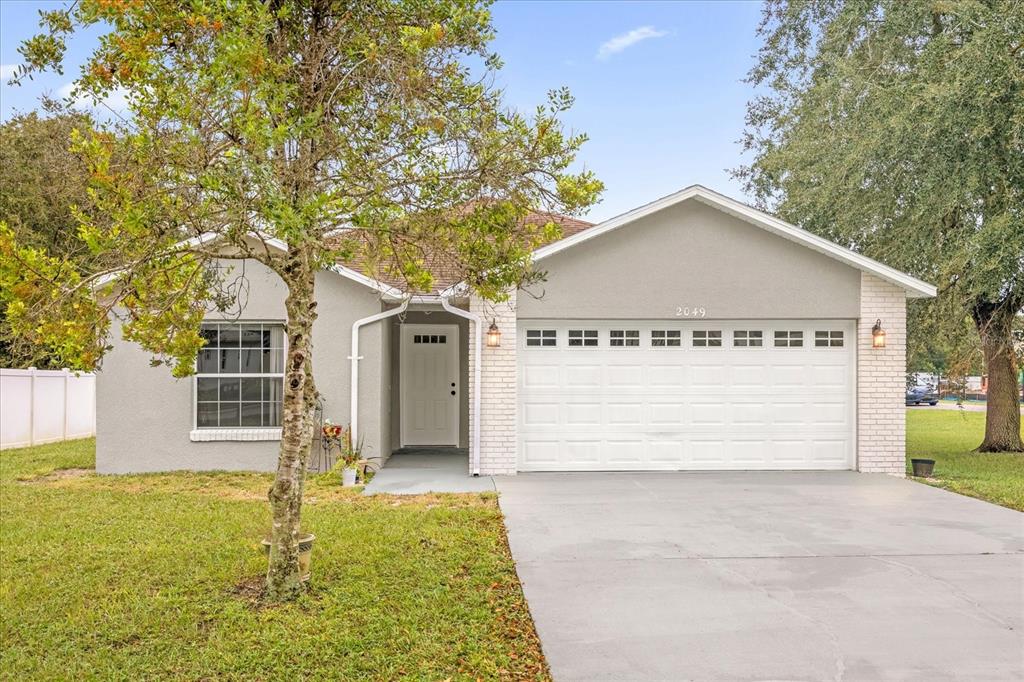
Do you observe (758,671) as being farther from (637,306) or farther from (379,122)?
(637,306)

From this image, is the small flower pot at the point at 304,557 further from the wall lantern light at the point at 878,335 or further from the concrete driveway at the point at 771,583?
the wall lantern light at the point at 878,335

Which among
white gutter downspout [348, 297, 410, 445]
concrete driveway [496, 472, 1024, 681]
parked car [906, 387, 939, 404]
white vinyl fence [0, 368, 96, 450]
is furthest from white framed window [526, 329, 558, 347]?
parked car [906, 387, 939, 404]

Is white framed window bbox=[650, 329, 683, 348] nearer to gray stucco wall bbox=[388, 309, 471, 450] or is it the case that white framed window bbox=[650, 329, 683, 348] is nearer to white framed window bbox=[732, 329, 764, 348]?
white framed window bbox=[732, 329, 764, 348]

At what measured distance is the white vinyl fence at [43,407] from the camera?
1422cm

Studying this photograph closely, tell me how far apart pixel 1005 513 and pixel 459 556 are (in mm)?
6363

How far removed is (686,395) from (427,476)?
408cm

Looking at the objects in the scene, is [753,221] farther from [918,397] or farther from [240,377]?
[918,397]

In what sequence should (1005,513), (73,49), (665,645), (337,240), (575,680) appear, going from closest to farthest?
(575,680) → (665,645) → (73,49) → (337,240) → (1005,513)

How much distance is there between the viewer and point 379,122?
524cm

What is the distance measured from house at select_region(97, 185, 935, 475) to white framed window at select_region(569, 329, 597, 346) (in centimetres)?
3

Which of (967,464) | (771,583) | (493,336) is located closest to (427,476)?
(493,336)

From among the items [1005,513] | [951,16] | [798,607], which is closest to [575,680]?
[798,607]

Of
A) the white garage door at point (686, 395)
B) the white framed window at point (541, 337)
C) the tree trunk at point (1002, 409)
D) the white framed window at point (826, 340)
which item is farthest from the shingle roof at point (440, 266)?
the tree trunk at point (1002, 409)

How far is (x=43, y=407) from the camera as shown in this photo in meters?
15.3
